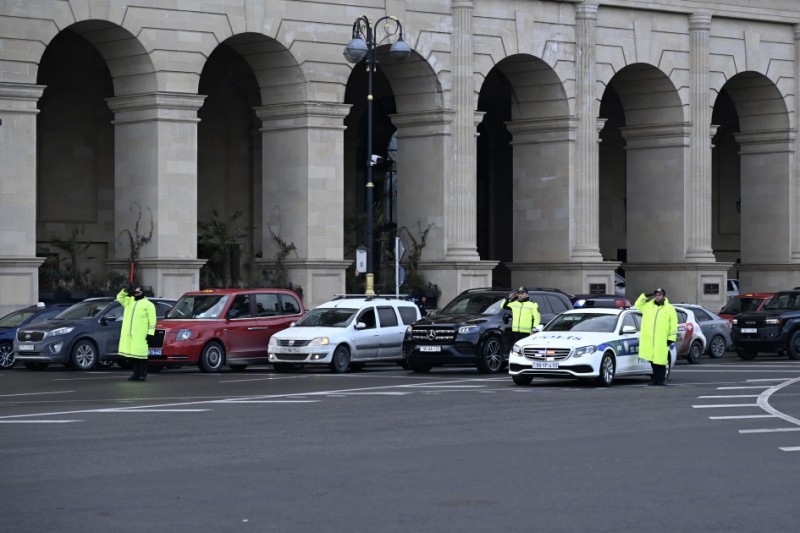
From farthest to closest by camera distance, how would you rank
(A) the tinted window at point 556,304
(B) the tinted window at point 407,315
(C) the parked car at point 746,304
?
1. (C) the parked car at point 746,304
2. (A) the tinted window at point 556,304
3. (B) the tinted window at point 407,315

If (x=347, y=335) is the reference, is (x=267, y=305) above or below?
above

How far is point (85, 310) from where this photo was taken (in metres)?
33.1

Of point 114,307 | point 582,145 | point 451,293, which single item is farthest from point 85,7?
point 582,145

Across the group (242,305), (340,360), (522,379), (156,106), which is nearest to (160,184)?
(156,106)

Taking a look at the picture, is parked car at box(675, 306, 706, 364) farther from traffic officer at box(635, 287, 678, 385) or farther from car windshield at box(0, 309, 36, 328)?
car windshield at box(0, 309, 36, 328)

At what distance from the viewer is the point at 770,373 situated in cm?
3234

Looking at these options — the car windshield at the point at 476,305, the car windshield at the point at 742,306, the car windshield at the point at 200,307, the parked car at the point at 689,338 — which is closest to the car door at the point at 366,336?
the car windshield at the point at 476,305

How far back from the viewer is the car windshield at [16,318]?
111 feet

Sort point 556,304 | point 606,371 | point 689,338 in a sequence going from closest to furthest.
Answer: point 606,371, point 556,304, point 689,338

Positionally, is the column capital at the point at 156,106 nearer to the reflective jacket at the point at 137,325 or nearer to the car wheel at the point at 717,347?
the reflective jacket at the point at 137,325

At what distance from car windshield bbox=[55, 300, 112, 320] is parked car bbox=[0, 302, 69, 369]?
1.11 ft

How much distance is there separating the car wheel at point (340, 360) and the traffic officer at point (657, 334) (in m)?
6.58

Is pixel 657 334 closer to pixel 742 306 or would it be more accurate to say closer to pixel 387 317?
pixel 387 317

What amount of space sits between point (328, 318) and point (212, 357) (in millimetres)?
2460
